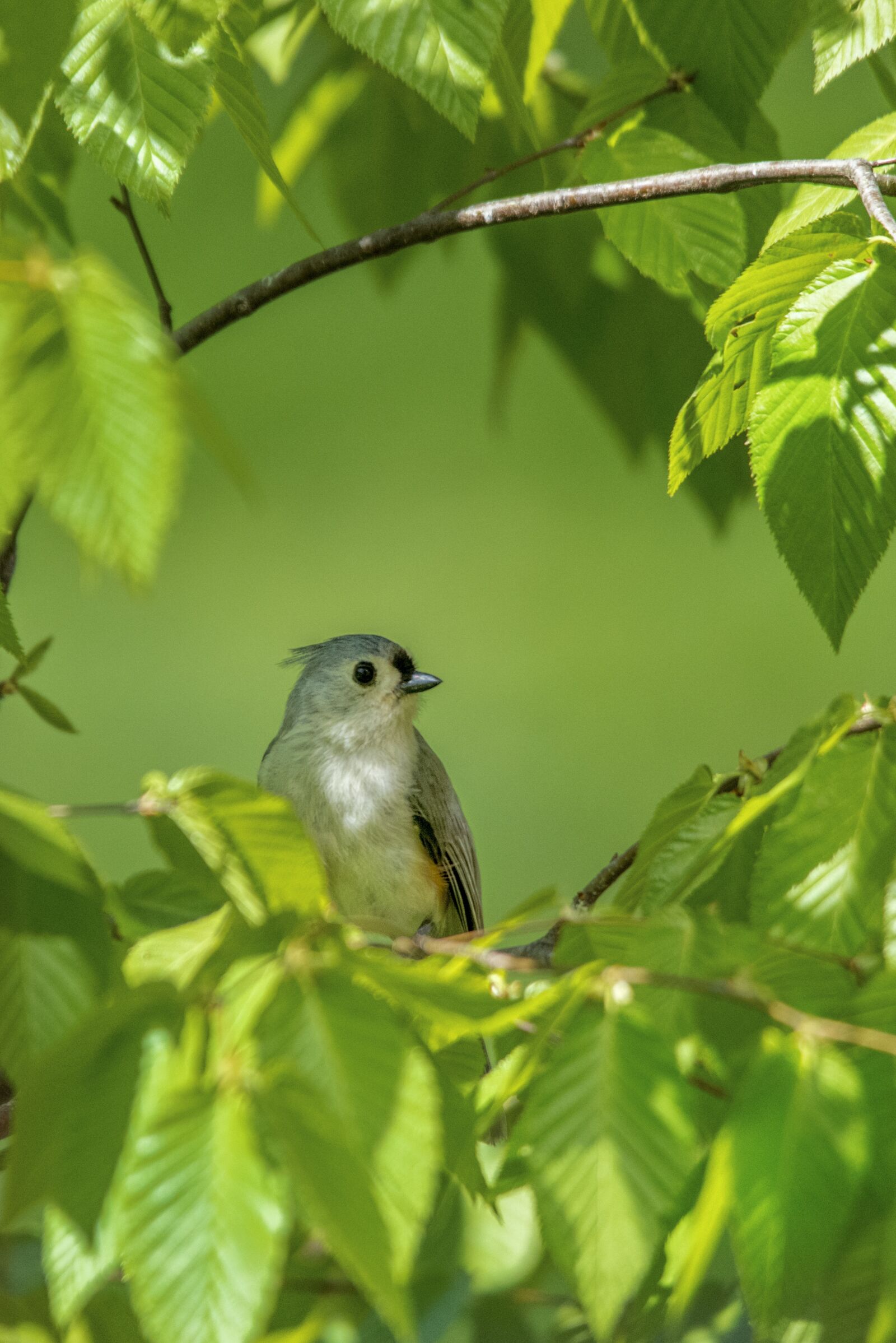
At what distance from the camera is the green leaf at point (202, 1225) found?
2.32ft

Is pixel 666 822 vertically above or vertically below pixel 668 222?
below

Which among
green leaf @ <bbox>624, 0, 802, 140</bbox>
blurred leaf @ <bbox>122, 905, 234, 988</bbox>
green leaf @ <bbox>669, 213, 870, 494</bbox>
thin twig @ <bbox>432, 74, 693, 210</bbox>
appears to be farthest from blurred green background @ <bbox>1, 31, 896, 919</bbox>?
blurred leaf @ <bbox>122, 905, 234, 988</bbox>

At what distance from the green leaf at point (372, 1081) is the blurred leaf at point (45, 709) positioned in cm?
72

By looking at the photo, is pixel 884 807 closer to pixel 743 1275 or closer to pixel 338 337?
pixel 743 1275

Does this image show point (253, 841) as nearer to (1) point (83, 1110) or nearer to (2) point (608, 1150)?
(1) point (83, 1110)

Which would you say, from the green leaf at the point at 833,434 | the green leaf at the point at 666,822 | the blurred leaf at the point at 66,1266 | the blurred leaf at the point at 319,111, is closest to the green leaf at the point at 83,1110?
the blurred leaf at the point at 66,1266

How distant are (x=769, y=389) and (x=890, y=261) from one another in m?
0.15

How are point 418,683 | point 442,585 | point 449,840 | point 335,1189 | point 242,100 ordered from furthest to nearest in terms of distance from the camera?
point 442,585, point 418,683, point 449,840, point 242,100, point 335,1189

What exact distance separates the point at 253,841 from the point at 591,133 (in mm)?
909

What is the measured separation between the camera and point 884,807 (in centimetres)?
98

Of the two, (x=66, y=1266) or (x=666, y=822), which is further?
(x=666, y=822)

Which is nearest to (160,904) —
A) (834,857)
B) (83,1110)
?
(83,1110)

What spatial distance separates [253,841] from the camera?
93 centimetres

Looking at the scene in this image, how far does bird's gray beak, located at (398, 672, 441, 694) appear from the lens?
2.55 metres
